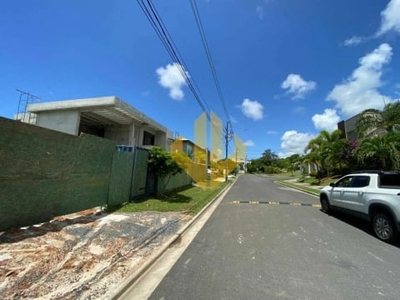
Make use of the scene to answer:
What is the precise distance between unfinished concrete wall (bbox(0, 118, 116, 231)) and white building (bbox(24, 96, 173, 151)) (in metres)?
11.7

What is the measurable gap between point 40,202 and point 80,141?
7.09 feet

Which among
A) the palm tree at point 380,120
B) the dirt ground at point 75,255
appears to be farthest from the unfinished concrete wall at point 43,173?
the palm tree at point 380,120

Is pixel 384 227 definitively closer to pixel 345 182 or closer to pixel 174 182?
pixel 345 182

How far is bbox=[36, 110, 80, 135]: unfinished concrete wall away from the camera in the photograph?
1958 cm

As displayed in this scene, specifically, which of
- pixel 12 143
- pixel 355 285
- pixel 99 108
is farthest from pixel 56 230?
pixel 99 108

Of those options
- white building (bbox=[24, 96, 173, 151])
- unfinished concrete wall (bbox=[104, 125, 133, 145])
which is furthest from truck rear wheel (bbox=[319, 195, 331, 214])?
unfinished concrete wall (bbox=[104, 125, 133, 145])

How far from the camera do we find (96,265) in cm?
428

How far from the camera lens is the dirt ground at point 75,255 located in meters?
3.45

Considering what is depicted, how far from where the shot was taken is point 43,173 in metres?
6.17

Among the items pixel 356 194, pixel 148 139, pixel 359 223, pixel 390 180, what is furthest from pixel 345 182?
pixel 148 139

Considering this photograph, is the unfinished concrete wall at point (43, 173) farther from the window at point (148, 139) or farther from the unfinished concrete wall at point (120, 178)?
the window at point (148, 139)

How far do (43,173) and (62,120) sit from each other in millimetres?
15993

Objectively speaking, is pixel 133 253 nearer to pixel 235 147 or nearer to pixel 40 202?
pixel 40 202

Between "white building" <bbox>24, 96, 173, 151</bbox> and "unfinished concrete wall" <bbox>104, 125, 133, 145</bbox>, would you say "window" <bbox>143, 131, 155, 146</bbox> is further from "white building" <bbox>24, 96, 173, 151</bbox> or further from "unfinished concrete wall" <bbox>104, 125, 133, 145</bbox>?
"unfinished concrete wall" <bbox>104, 125, 133, 145</bbox>
